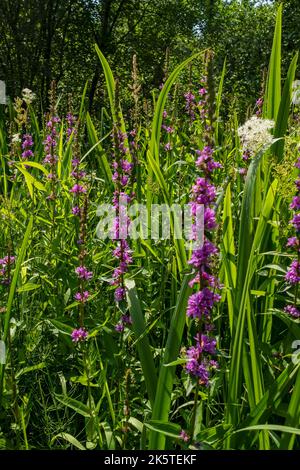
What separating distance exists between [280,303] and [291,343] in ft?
1.69

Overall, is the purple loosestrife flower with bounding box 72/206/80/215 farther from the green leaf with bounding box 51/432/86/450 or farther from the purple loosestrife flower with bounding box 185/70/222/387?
the purple loosestrife flower with bounding box 185/70/222/387

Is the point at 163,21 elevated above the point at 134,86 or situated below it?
above

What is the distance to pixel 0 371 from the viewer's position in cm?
182

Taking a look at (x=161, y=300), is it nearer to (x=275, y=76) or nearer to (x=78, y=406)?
(x=78, y=406)

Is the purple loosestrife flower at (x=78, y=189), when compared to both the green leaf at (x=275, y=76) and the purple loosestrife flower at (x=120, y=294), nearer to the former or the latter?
the purple loosestrife flower at (x=120, y=294)

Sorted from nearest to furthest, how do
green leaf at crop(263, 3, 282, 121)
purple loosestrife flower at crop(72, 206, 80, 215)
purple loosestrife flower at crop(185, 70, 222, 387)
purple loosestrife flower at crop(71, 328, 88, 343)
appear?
purple loosestrife flower at crop(185, 70, 222, 387), purple loosestrife flower at crop(71, 328, 88, 343), green leaf at crop(263, 3, 282, 121), purple loosestrife flower at crop(72, 206, 80, 215)

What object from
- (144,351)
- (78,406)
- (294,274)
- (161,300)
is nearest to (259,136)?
(294,274)

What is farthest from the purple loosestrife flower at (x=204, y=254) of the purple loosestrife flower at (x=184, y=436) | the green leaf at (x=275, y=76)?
the green leaf at (x=275, y=76)

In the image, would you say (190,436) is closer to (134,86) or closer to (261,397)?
(261,397)

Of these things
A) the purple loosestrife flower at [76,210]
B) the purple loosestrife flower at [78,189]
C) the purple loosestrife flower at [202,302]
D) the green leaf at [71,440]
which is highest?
the purple loosestrife flower at [78,189]

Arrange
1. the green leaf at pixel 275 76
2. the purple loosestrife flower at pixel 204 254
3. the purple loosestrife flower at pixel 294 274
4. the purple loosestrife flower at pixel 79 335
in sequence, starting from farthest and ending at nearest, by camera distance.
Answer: the green leaf at pixel 275 76 < the purple loosestrife flower at pixel 79 335 < the purple loosestrife flower at pixel 294 274 < the purple loosestrife flower at pixel 204 254

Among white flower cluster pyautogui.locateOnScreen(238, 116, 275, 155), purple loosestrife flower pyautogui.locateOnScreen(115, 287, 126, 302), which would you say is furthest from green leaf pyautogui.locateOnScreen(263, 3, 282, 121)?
purple loosestrife flower pyautogui.locateOnScreen(115, 287, 126, 302)
